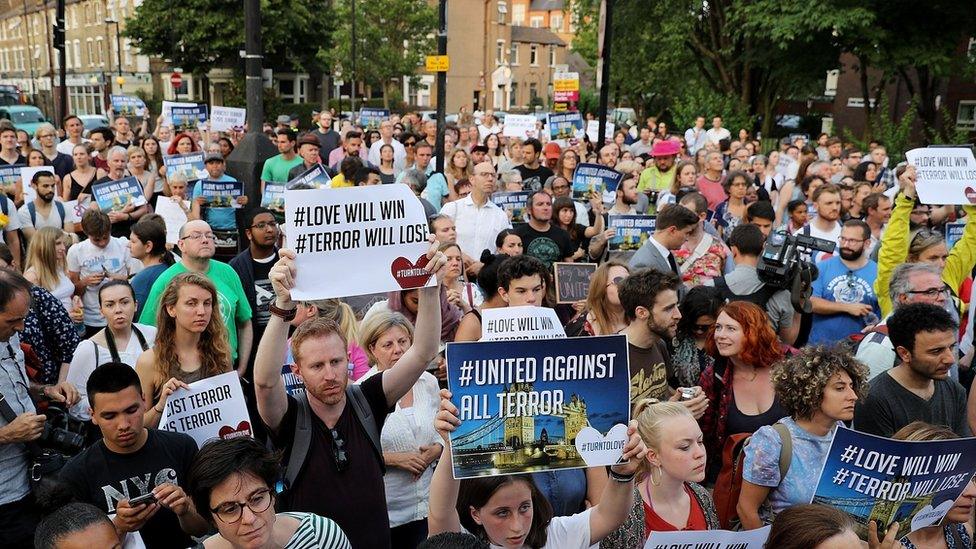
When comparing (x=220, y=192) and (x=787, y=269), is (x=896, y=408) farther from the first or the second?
(x=220, y=192)

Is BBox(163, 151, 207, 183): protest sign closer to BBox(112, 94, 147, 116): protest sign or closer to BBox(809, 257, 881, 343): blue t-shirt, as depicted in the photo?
BBox(809, 257, 881, 343): blue t-shirt

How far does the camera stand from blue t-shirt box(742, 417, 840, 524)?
3.64 m

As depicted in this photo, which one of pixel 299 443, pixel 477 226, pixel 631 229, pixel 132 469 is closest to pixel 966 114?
pixel 631 229

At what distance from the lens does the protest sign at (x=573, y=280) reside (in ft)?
21.7

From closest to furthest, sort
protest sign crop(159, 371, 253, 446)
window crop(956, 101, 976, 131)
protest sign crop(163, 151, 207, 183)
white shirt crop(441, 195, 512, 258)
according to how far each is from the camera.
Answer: protest sign crop(159, 371, 253, 446)
white shirt crop(441, 195, 512, 258)
protest sign crop(163, 151, 207, 183)
window crop(956, 101, 976, 131)

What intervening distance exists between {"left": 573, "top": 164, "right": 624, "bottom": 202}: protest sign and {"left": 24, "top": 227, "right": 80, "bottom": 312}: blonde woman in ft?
18.0

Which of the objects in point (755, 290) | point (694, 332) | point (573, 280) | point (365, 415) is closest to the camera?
point (365, 415)

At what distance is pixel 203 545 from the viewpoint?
2.96 meters

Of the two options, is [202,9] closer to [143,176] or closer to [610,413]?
[143,176]

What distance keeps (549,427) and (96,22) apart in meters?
74.8

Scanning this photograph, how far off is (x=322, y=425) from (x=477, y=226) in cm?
517

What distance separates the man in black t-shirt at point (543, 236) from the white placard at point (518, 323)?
2.73 meters

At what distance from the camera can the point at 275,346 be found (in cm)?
326

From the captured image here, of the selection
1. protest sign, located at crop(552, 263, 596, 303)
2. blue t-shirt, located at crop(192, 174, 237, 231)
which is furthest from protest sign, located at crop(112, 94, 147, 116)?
protest sign, located at crop(552, 263, 596, 303)
